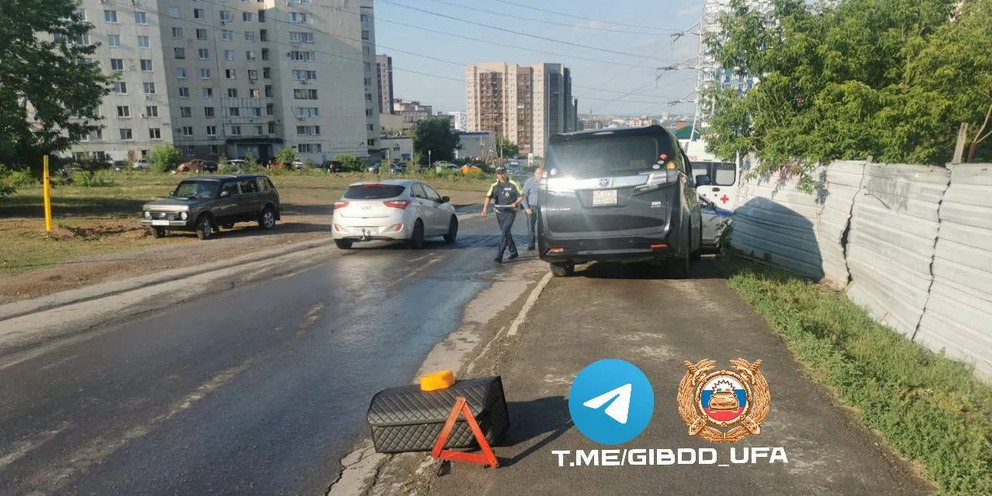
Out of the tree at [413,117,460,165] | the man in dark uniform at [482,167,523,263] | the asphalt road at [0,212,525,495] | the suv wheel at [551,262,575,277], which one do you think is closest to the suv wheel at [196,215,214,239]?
the asphalt road at [0,212,525,495]

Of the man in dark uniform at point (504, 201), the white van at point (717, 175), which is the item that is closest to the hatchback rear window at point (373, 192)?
the man in dark uniform at point (504, 201)

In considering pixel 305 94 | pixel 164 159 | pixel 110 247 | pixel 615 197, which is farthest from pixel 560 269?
pixel 305 94

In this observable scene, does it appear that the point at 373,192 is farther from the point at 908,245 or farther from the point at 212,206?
the point at 908,245

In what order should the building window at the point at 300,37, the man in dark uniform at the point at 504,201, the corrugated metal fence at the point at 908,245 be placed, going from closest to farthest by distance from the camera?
the corrugated metal fence at the point at 908,245, the man in dark uniform at the point at 504,201, the building window at the point at 300,37

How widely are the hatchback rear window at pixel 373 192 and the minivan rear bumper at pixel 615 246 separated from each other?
653 cm

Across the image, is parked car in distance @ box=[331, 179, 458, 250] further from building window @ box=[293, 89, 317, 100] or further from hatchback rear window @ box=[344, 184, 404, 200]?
building window @ box=[293, 89, 317, 100]

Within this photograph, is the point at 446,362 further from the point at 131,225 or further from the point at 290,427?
the point at 131,225

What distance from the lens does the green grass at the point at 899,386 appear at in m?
3.74

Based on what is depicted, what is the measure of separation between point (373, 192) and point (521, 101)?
155659mm

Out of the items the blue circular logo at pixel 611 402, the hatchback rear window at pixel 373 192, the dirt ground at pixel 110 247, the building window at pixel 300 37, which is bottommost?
the dirt ground at pixel 110 247

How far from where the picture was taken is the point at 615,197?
8.88m

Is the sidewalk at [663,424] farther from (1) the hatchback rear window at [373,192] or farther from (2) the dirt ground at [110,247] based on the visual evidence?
(2) the dirt ground at [110,247]

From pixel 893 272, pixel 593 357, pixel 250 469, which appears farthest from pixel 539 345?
pixel 893 272

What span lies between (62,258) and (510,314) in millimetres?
11199
